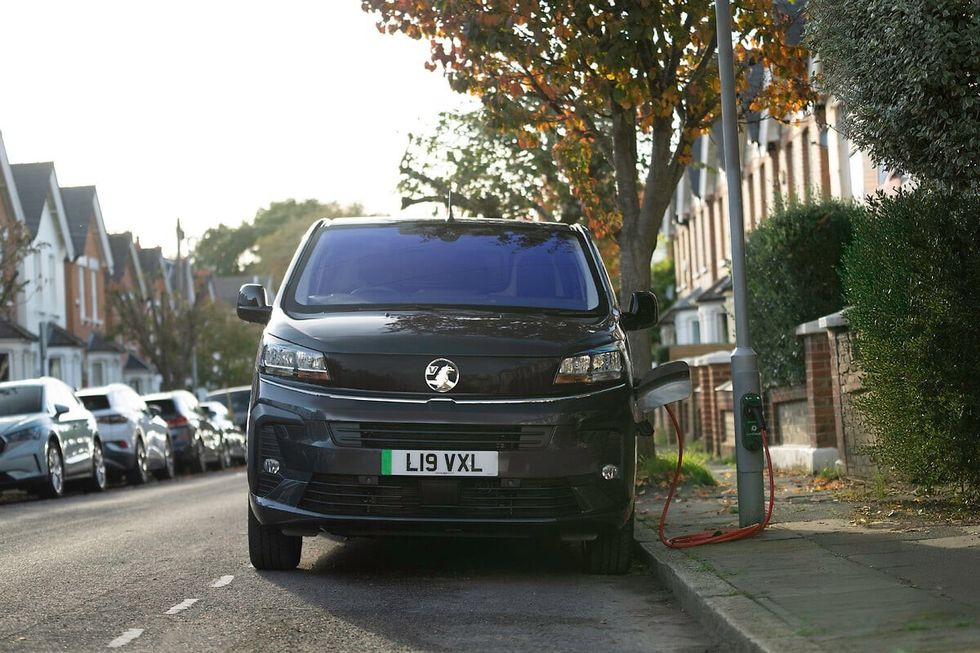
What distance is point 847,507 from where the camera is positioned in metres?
10.6

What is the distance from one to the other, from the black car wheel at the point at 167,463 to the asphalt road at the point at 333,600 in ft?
50.7

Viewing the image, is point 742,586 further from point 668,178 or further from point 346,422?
point 668,178

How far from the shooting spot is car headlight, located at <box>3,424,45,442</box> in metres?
19.1

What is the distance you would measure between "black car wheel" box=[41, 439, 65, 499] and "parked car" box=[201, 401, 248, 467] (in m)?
11.9

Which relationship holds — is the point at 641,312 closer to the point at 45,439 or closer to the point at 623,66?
the point at 623,66

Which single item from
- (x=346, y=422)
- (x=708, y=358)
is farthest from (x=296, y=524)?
(x=708, y=358)

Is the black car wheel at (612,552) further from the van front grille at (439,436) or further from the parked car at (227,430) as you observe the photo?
the parked car at (227,430)

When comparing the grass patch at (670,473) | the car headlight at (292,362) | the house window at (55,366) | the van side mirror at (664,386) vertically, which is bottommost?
the grass patch at (670,473)

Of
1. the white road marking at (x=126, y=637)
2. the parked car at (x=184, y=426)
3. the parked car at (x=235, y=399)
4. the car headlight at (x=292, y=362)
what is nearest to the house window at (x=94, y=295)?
the parked car at (x=235, y=399)

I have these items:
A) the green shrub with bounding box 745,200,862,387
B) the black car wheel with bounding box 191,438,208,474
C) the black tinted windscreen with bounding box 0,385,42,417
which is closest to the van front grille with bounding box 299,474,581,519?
the green shrub with bounding box 745,200,862,387

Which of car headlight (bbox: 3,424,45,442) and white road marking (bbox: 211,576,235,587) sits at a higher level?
car headlight (bbox: 3,424,45,442)

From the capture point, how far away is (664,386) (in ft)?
29.7

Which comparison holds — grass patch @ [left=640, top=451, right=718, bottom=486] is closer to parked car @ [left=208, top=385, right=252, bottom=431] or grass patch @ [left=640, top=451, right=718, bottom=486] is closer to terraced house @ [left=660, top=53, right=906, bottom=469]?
terraced house @ [left=660, top=53, right=906, bottom=469]

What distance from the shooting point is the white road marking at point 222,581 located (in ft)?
26.5
